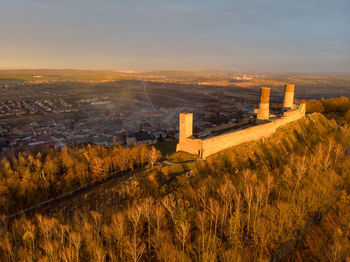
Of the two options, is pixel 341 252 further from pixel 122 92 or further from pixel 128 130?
pixel 122 92

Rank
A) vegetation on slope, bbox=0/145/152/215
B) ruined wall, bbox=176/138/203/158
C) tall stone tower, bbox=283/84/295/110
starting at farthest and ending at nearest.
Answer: tall stone tower, bbox=283/84/295/110, ruined wall, bbox=176/138/203/158, vegetation on slope, bbox=0/145/152/215

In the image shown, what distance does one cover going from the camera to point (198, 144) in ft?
56.4

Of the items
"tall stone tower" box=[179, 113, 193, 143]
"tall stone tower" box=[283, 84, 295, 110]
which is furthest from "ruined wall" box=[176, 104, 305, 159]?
"tall stone tower" box=[283, 84, 295, 110]

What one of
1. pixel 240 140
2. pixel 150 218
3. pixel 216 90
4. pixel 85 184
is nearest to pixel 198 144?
pixel 240 140

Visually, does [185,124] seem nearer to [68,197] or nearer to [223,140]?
[223,140]

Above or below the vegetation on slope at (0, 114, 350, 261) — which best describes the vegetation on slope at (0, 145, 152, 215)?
below

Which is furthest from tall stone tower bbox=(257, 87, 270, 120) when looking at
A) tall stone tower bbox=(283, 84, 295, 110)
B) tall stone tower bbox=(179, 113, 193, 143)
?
tall stone tower bbox=(179, 113, 193, 143)

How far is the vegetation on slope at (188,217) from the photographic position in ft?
27.3

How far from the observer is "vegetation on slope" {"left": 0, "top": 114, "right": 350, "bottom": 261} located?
328 inches

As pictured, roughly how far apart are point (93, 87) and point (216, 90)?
52.3 m

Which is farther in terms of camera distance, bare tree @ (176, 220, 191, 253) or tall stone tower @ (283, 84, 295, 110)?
tall stone tower @ (283, 84, 295, 110)

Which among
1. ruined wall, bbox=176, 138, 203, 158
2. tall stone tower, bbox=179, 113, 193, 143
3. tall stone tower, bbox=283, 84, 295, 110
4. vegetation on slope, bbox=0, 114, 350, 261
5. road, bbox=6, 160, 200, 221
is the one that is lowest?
road, bbox=6, 160, 200, 221

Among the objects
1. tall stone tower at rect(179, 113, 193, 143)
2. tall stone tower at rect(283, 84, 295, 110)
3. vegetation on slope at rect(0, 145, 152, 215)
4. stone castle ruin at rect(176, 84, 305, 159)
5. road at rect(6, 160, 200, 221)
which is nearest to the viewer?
road at rect(6, 160, 200, 221)

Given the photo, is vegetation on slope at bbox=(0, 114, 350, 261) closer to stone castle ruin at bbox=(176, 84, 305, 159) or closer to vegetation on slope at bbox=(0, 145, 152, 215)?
stone castle ruin at bbox=(176, 84, 305, 159)
